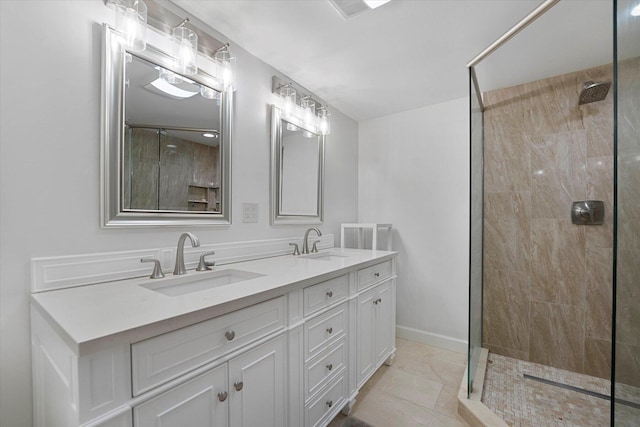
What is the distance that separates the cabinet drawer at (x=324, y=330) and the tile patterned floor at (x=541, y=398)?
3.41ft

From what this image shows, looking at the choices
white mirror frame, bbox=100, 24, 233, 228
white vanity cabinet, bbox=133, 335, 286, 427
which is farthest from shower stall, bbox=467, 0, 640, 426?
white mirror frame, bbox=100, 24, 233, 228

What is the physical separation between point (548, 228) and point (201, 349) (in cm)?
251

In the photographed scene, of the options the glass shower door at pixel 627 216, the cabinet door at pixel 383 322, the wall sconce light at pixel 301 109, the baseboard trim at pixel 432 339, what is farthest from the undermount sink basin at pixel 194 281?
the baseboard trim at pixel 432 339

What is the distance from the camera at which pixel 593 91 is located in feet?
6.40

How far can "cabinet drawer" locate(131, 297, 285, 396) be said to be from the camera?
0.73m

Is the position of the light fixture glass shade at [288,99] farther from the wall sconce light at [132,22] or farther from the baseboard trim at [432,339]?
the baseboard trim at [432,339]

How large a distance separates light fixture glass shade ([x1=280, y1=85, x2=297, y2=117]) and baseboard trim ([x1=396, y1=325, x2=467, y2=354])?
227 centimetres

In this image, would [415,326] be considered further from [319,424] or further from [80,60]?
[80,60]

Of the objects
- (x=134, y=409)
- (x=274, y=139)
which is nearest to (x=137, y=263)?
(x=134, y=409)

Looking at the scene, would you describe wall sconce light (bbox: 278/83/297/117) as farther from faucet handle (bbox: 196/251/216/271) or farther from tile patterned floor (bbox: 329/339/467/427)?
tile patterned floor (bbox: 329/339/467/427)

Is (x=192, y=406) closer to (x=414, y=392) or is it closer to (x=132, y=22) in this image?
(x=132, y=22)

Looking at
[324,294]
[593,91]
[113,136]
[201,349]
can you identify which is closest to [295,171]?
[324,294]

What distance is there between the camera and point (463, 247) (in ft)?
8.17

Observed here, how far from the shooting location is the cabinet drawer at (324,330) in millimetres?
1315
